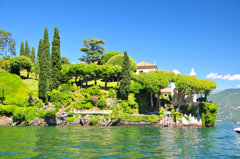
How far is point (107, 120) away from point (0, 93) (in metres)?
25.8

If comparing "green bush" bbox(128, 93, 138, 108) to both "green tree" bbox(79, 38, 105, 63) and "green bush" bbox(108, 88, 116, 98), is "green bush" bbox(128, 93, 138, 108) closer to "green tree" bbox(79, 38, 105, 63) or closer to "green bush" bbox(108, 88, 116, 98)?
"green bush" bbox(108, 88, 116, 98)

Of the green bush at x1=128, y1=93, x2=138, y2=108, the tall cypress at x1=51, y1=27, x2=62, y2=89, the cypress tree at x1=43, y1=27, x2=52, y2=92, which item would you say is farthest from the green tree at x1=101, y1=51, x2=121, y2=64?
the green bush at x1=128, y1=93, x2=138, y2=108

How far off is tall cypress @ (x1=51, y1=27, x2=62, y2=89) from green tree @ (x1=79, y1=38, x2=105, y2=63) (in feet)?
80.2

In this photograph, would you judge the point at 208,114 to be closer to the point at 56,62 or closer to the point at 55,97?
the point at 55,97

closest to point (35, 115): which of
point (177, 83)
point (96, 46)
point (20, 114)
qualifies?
point (20, 114)

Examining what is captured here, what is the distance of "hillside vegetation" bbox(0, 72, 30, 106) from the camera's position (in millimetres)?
50025

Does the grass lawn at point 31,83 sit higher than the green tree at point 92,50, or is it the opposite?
the green tree at point 92,50

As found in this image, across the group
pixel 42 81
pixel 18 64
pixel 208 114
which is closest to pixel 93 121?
pixel 42 81

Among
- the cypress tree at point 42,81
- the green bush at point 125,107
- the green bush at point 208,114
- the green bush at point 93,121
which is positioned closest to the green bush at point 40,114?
the cypress tree at point 42,81

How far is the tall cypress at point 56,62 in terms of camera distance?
2192 inches

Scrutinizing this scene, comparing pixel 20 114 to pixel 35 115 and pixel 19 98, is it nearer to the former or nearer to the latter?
pixel 35 115

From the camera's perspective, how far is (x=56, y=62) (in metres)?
57.2

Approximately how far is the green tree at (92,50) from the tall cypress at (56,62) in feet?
80.2

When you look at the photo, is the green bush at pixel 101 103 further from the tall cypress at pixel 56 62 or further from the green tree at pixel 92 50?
the green tree at pixel 92 50
